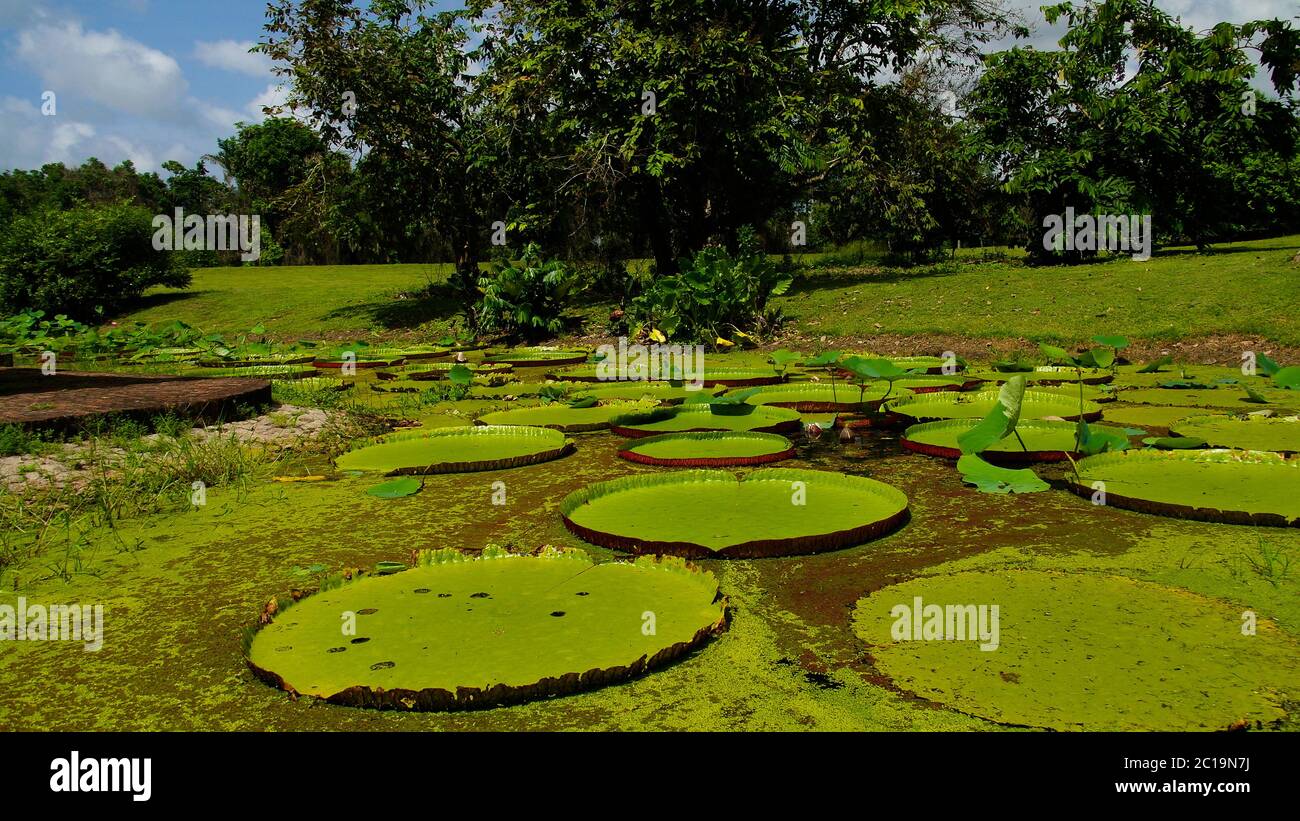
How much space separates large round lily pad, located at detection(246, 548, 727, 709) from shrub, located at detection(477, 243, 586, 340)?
10.6 m

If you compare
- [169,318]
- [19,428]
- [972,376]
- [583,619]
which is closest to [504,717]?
[583,619]

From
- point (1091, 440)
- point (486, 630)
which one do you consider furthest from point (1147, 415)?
point (486, 630)

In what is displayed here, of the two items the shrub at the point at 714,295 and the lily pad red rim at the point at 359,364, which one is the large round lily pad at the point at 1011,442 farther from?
the lily pad red rim at the point at 359,364

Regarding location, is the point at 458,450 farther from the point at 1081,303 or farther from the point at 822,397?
the point at 1081,303

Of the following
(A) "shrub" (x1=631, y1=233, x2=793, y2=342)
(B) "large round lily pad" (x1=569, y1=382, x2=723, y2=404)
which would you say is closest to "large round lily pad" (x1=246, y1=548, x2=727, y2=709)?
(B) "large round lily pad" (x1=569, y1=382, x2=723, y2=404)

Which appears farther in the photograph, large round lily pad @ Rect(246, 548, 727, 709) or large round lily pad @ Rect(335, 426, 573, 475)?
large round lily pad @ Rect(335, 426, 573, 475)

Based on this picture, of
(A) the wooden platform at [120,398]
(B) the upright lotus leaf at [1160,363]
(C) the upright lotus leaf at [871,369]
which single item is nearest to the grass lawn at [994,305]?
(B) the upright lotus leaf at [1160,363]

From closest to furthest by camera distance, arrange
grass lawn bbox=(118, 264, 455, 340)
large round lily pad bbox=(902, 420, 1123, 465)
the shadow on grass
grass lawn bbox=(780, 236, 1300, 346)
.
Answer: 1. large round lily pad bbox=(902, 420, 1123, 465)
2. grass lawn bbox=(780, 236, 1300, 346)
3. the shadow on grass
4. grass lawn bbox=(118, 264, 455, 340)

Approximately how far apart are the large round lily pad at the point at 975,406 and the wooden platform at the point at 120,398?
4.67 m

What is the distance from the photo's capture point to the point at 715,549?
10.7 feet

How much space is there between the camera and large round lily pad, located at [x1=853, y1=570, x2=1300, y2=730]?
198cm

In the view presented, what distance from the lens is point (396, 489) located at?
4.38 metres

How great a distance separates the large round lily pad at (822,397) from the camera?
655 centimetres

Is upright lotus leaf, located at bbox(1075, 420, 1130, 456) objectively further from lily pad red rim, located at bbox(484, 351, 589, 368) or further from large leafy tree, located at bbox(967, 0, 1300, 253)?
large leafy tree, located at bbox(967, 0, 1300, 253)
